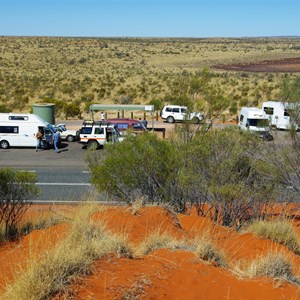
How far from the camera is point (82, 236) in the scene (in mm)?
8062

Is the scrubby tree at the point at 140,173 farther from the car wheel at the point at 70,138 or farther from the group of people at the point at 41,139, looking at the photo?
the car wheel at the point at 70,138

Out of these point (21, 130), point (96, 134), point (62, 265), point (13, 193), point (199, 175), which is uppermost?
point (62, 265)

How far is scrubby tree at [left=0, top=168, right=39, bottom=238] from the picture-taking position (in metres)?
11.5

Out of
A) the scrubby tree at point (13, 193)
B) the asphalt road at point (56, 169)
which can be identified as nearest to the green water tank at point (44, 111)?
the asphalt road at point (56, 169)

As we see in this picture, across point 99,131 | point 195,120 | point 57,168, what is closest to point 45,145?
point 99,131

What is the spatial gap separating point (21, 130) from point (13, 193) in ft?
59.2

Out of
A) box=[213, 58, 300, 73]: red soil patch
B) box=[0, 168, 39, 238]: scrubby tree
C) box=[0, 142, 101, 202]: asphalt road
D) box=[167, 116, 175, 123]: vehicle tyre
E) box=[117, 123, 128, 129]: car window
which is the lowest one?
box=[0, 142, 101, 202]: asphalt road

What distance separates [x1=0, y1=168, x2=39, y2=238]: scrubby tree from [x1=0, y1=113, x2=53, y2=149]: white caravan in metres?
17.4

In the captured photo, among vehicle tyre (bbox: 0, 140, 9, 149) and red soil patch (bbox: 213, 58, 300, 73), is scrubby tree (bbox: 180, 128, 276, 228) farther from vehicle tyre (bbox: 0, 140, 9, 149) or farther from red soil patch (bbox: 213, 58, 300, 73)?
red soil patch (bbox: 213, 58, 300, 73)

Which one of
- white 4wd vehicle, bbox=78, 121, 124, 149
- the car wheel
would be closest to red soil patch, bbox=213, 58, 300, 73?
the car wheel

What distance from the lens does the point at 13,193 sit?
11.8 meters

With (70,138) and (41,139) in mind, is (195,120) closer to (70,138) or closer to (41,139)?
(41,139)

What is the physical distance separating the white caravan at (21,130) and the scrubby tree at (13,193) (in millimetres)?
17442

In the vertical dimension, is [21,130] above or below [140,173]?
below
